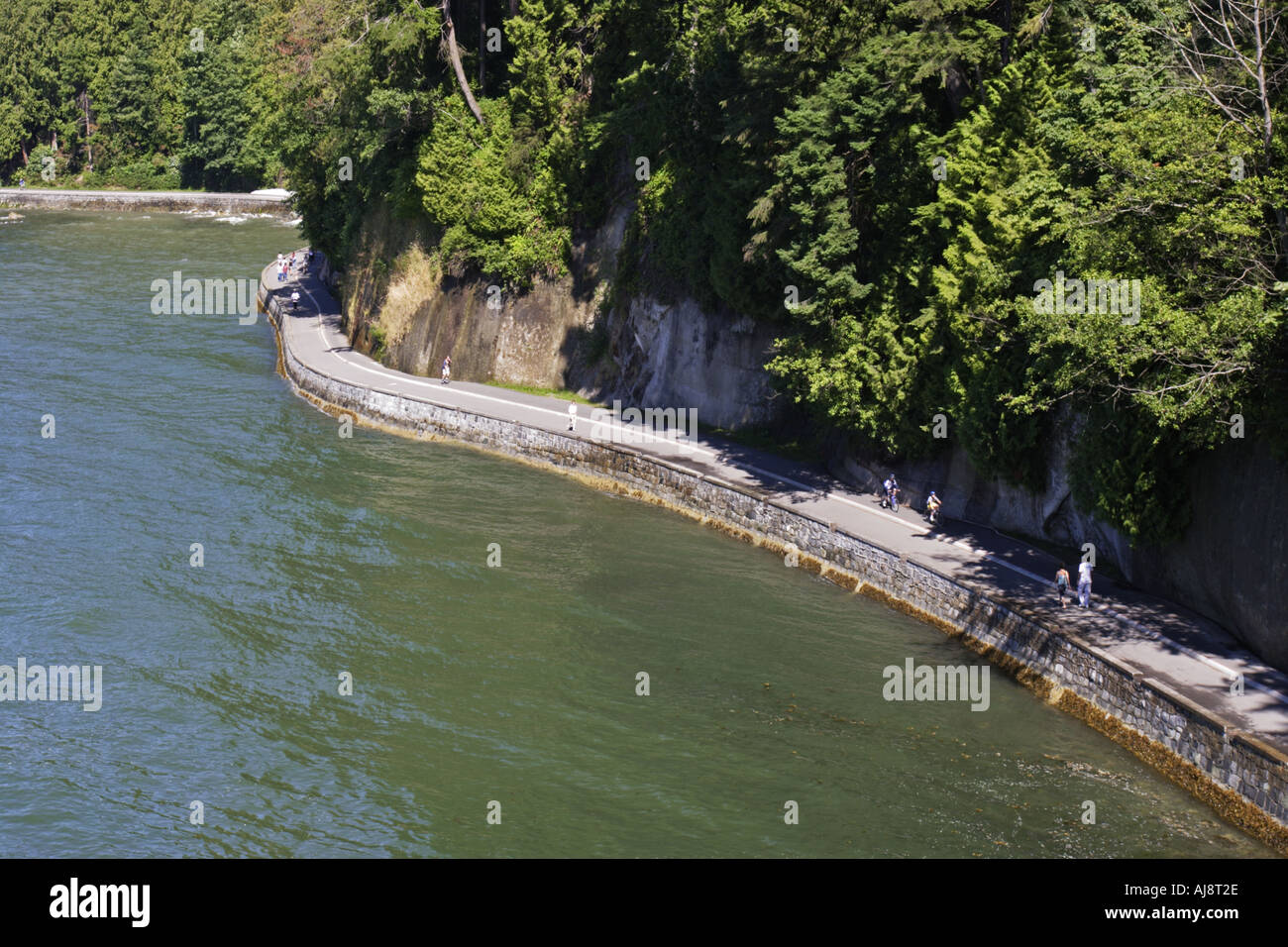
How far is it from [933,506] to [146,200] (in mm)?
Result: 97514

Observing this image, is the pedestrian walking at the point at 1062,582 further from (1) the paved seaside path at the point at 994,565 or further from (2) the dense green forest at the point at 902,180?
(2) the dense green forest at the point at 902,180

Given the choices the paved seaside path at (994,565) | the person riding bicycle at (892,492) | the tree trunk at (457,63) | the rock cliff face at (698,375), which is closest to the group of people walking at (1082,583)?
the paved seaside path at (994,565)

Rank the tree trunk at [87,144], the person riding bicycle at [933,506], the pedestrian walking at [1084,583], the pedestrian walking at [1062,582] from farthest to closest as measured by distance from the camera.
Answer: the tree trunk at [87,144]
the person riding bicycle at [933,506]
the pedestrian walking at [1062,582]
the pedestrian walking at [1084,583]

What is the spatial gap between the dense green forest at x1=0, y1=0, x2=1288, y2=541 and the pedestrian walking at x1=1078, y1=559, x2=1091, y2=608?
1292 millimetres

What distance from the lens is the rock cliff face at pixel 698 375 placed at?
27391 millimetres

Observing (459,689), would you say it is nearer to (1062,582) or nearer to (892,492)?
(1062,582)

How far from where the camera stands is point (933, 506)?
35500mm

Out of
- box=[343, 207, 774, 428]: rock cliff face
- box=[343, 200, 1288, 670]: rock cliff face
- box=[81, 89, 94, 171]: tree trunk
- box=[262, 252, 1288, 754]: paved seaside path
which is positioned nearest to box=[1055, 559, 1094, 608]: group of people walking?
box=[262, 252, 1288, 754]: paved seaside path

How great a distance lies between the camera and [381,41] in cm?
5316

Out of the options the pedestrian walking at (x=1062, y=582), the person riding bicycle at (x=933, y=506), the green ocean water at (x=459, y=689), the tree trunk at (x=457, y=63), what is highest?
the tree trunk at (x=457, y=63)

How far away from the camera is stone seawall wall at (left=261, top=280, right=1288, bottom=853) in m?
24.0

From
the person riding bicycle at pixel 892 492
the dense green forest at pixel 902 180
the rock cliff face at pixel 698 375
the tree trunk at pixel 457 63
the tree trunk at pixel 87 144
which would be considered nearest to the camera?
the dense green forest at pixel 902 180

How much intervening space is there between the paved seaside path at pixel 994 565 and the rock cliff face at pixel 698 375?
0.72 m

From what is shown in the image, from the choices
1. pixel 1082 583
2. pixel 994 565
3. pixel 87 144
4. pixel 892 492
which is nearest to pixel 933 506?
pixel 892 492
